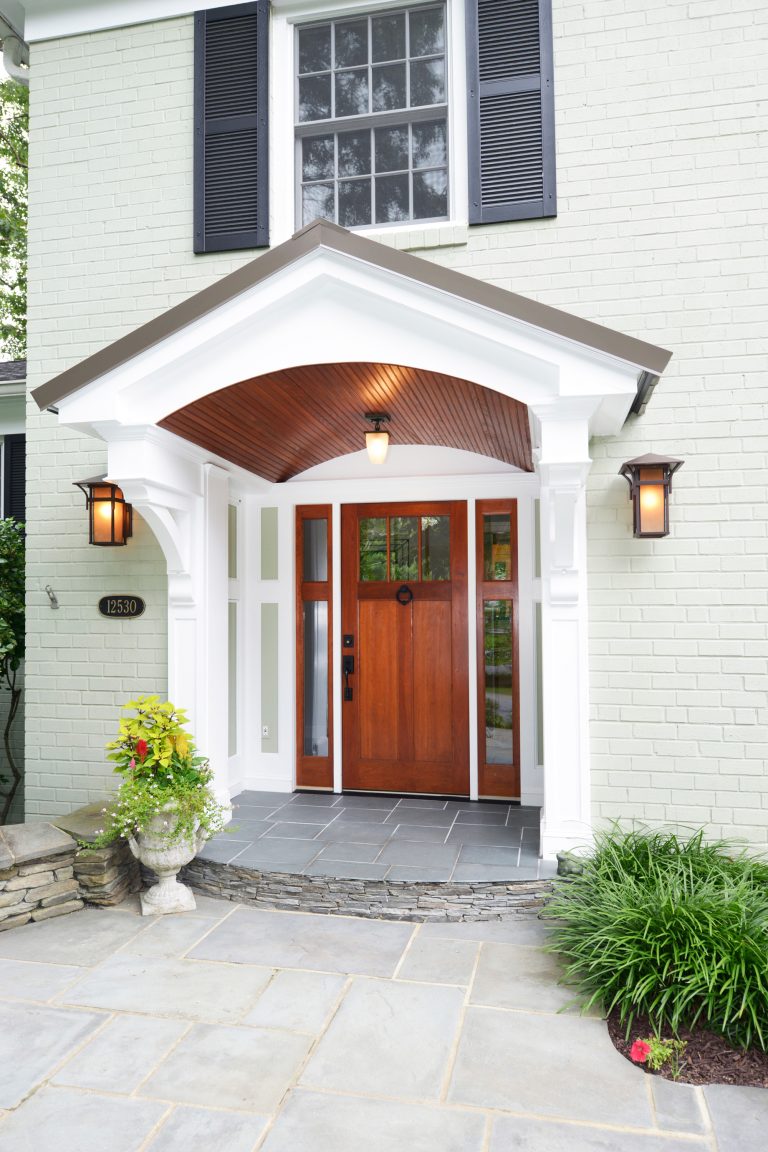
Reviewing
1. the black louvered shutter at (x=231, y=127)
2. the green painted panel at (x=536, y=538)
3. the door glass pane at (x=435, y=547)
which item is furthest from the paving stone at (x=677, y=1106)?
the black louvered shutter at (x=231, y=127)

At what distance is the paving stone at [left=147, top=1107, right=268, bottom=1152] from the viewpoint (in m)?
2.29

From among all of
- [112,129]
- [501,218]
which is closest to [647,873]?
[501,218]

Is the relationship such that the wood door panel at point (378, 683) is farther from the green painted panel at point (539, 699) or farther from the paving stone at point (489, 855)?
the paving stone at point (489, 855)

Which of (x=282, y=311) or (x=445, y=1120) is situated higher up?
(x=282, y=311)

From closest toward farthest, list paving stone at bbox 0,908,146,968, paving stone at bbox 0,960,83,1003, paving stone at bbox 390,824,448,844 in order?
paving stone at bbox 0,960,83,1003
paving stone at bbox 0,908,146,968
paving stone at bbox 390,824,448,844

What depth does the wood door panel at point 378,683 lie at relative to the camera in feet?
17.9

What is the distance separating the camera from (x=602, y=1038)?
2828 mm

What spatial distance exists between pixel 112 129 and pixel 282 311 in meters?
2.44

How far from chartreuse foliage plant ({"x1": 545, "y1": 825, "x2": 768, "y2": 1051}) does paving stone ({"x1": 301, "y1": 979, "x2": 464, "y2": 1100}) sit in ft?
1.84

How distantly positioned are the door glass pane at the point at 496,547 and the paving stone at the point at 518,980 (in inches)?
97.1

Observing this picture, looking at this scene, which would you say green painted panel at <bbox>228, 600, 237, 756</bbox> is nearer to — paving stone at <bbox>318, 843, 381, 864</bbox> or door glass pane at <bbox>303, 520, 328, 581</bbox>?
door glass pane at <bbox>303, 520, 328, 581</bbox>

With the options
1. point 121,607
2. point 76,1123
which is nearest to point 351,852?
point 76,1123

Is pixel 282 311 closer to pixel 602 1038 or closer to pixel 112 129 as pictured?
pixel 112 129

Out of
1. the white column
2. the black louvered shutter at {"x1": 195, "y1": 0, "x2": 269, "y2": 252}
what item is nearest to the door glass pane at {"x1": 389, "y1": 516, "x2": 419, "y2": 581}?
the white column
